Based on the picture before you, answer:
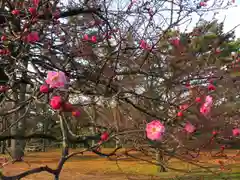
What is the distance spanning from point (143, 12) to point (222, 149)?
189 cm

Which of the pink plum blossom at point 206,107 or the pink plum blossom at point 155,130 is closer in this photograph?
the pink plum blossom at point 155,130

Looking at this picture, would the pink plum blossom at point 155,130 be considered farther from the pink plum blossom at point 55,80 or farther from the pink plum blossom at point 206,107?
the pink plum blossom at point 55,80

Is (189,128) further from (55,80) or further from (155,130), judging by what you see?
(55,80)

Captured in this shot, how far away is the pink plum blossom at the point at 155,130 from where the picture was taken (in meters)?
1.31

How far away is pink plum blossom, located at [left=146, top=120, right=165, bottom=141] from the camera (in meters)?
1.31

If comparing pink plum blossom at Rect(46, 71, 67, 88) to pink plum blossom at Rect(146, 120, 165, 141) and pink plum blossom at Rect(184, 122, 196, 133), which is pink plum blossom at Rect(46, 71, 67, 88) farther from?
pink plum blossom at Rect(184, 122, 196, 133)

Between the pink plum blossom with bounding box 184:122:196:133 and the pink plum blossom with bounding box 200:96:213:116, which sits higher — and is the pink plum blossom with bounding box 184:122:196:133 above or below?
below

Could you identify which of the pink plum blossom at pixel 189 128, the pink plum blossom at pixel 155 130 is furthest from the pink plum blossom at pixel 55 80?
the pink plum blossom at pixel 189 128

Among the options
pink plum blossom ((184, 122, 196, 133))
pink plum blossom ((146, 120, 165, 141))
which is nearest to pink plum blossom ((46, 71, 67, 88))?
pink plum blossom ((146, 120, 165, 141))

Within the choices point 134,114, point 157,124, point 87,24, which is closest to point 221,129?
point 134,114

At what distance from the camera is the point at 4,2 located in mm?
3172

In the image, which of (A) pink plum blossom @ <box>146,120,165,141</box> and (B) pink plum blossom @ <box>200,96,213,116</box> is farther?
(B) pink plum blossom @ <box>200,96,213,116</box>

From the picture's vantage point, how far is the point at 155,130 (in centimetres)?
132

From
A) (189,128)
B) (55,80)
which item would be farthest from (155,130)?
(55,80)
